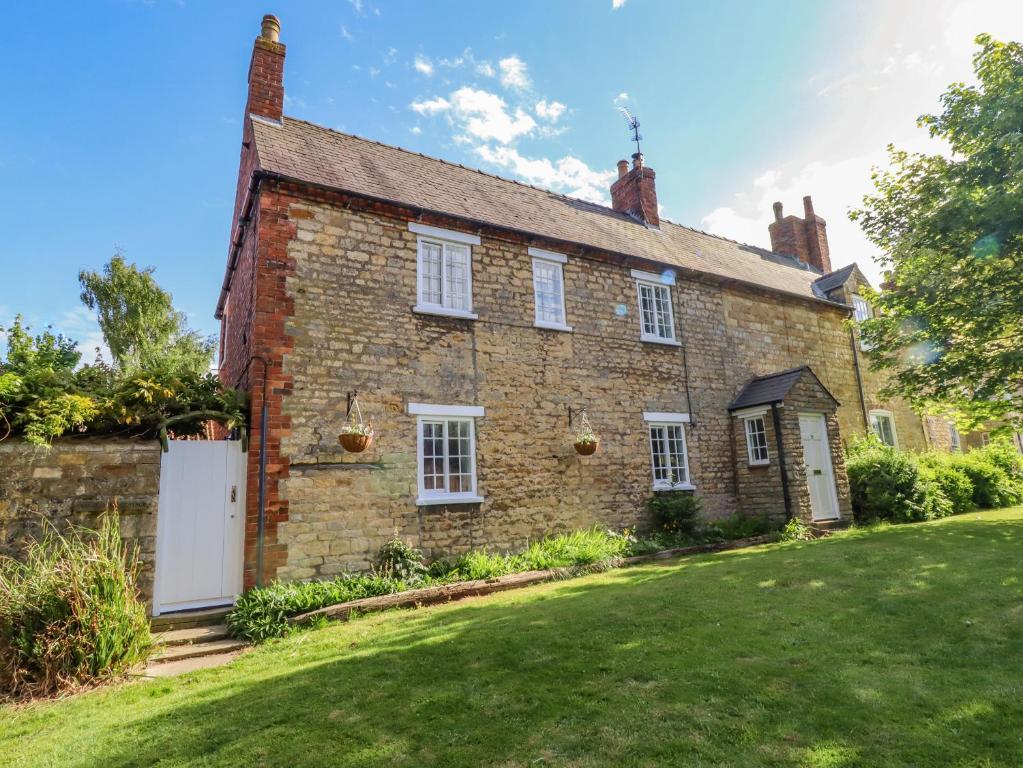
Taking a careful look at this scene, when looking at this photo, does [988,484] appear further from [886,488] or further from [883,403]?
[886,488]

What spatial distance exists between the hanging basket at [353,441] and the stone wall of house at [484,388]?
1.14ft

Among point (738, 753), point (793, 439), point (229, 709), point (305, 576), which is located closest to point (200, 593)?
point (305, 576)

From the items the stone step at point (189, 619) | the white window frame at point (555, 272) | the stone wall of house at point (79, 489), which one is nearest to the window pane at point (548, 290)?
the white window frame at point (555, 272)

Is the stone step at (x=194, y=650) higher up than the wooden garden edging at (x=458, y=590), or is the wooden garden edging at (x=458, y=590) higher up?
the wooden garden edging at (x=458, y=590)

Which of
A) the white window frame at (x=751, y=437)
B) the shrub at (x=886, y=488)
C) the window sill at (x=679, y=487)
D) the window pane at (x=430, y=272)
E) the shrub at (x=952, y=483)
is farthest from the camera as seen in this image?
the shrub at (x=952, y=483)

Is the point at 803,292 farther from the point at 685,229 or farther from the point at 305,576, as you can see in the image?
the point at 305,576

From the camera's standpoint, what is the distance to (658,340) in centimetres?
1299

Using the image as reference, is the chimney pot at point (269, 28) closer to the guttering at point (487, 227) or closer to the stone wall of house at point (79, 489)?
the guttering at point (487, 227)

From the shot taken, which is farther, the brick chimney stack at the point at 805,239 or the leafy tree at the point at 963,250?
the brick chimney stack at the point at 805,239

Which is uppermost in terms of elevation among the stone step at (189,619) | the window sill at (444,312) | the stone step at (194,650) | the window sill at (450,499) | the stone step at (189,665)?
the window sill at (444,312)

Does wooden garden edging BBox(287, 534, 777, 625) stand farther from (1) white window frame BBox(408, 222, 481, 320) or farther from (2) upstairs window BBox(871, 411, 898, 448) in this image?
(2) upstairs window BBox(871, 411, 898, 448)

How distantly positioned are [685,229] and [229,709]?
654 inches

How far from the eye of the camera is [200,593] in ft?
25.1

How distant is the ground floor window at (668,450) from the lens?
1246cm
